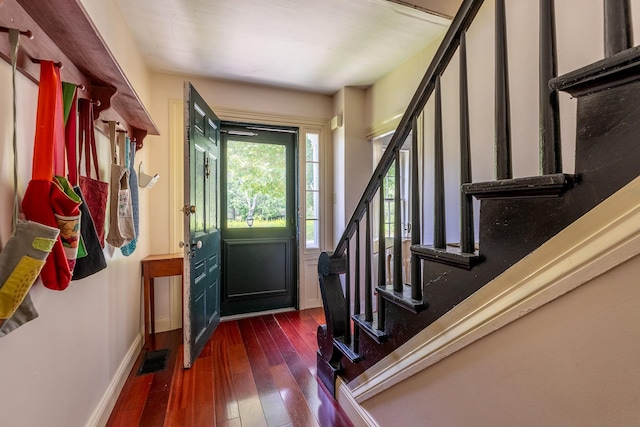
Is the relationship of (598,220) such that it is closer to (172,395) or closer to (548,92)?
(548,92)

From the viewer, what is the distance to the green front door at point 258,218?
3.08 meters

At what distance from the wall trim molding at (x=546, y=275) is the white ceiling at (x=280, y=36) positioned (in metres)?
1.73

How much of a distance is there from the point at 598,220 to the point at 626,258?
9 centimetres

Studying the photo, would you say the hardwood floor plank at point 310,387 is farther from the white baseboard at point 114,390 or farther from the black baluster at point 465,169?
the black baluster at point 465,169

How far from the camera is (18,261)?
817 mm

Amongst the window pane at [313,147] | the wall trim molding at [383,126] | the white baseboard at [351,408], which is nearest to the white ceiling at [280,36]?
the wall trim molding at [383,126]

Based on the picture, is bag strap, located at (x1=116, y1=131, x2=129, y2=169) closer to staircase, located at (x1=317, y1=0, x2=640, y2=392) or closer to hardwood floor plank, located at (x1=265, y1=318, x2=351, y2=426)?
staircase, located at (x1=317, y1=0, x2=640, y2=392)

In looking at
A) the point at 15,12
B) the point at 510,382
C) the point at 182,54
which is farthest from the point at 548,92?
the point at 182,54

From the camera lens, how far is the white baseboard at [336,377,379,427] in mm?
1427

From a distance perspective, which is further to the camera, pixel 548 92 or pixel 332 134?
pixel 332 134

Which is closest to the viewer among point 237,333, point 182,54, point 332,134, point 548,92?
point 548,92

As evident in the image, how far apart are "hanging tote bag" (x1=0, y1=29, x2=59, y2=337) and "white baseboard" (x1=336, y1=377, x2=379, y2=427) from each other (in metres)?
1.42

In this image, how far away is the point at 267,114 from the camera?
120 inches

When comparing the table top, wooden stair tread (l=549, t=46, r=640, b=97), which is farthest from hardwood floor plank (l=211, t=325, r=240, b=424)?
wooden stair tread (l=549, t=46, r=640, b=97)
